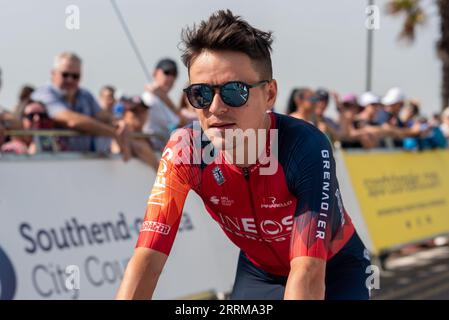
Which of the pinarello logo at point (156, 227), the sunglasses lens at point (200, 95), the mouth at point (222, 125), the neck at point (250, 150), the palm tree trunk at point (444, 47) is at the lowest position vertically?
the pinarello logo at point (156, 227)

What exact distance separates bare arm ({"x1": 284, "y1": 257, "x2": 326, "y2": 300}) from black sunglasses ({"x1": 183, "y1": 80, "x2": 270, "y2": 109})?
2.00ft

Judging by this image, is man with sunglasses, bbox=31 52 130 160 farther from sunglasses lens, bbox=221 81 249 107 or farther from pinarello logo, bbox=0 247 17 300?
sunglasses lens, bbox=221 81 249 107

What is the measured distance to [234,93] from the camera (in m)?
2.91

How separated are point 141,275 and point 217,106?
26.1 inches

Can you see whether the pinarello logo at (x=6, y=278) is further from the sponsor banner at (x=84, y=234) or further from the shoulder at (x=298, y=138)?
the shoulder at (x=298, y=138)

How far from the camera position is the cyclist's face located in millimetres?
2930

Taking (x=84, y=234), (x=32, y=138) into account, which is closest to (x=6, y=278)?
(x=84, y=234)

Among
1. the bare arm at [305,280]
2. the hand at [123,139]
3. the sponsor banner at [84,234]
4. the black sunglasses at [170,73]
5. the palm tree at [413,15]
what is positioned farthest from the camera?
the palm tree at [413,15]

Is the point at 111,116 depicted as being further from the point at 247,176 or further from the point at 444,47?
the point at 444,47

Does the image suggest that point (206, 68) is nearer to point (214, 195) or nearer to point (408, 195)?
point (214, 195)

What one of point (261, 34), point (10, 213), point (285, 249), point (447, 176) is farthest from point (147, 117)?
point (447, 176)

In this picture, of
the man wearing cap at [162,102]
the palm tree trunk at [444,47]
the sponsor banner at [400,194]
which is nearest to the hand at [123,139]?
the man wearing cap at [162,102]

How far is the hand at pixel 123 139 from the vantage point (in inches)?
277

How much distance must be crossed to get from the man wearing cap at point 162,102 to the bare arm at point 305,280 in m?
5.01
